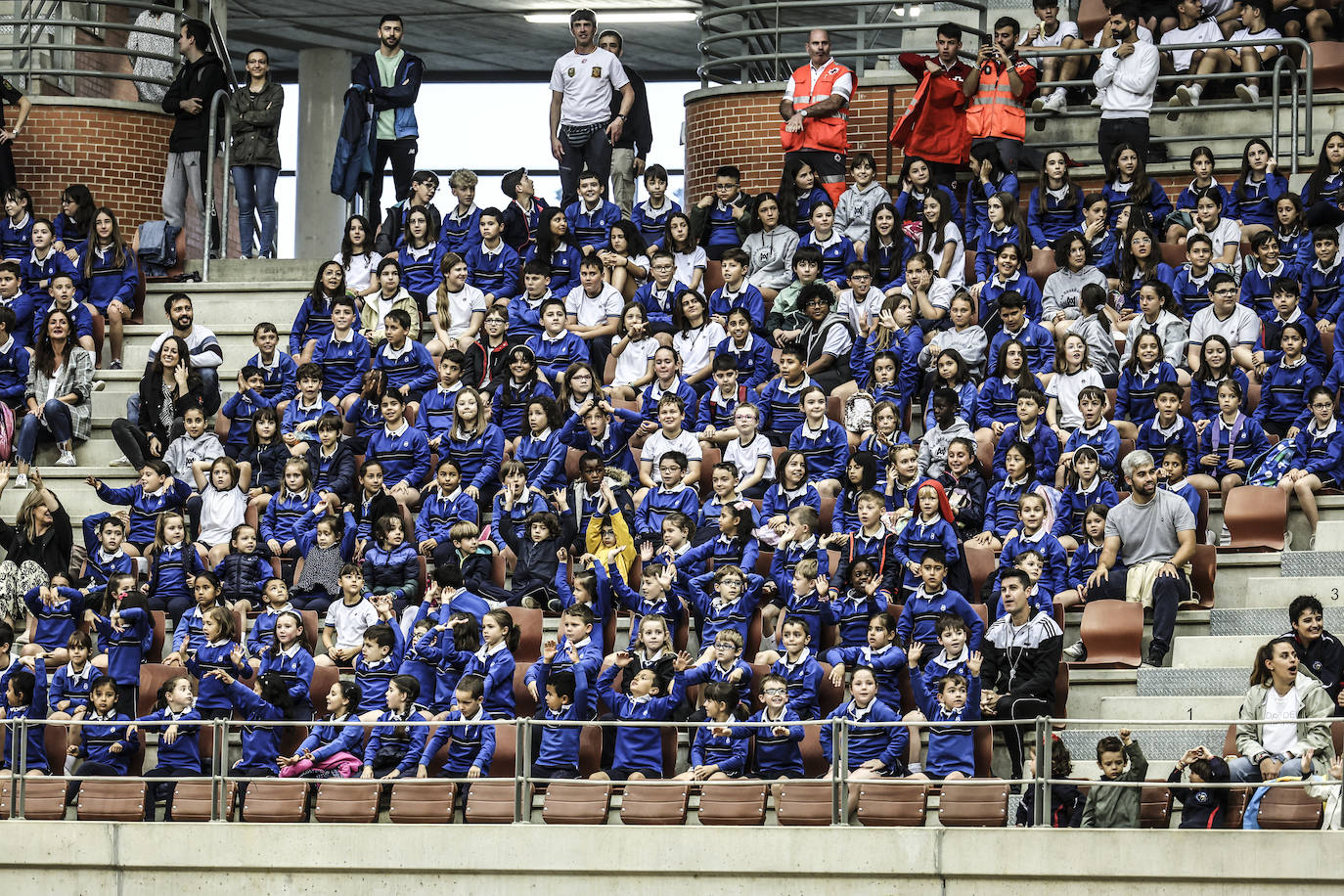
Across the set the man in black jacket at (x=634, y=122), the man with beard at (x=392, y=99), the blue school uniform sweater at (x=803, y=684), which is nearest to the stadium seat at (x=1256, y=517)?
the blue school uniform sweater at (x=803, y=684)

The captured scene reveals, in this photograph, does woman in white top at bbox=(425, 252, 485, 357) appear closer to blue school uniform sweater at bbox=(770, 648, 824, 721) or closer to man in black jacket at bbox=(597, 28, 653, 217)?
man in black jacket at bbox=(597, 28, 653, 217)

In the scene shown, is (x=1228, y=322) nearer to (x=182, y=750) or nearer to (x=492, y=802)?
(x=492, y=802)

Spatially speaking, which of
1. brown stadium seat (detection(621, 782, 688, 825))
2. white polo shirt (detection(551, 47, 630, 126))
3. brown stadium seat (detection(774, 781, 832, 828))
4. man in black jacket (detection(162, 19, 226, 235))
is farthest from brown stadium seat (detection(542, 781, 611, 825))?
man in black jacket (detection(162, 19, 226, 235))

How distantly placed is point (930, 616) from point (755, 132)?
8.28m

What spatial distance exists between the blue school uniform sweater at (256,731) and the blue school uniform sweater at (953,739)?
3930 mm

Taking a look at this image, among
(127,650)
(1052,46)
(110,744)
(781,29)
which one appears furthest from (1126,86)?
(110,744)

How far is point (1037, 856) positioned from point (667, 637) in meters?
2.86

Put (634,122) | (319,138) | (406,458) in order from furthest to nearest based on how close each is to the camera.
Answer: (319,138) → (634,122) → (406,458)

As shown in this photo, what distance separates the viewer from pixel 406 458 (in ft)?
54.0

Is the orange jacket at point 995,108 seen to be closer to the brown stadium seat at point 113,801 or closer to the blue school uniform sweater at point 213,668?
the blue school uniform sweater at point 213,668

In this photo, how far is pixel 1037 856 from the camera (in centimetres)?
1217

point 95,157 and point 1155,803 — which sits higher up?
point 95,157

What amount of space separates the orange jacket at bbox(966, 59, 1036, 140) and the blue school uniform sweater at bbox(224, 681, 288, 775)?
827 centimetres

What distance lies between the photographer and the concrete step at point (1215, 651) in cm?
1399
